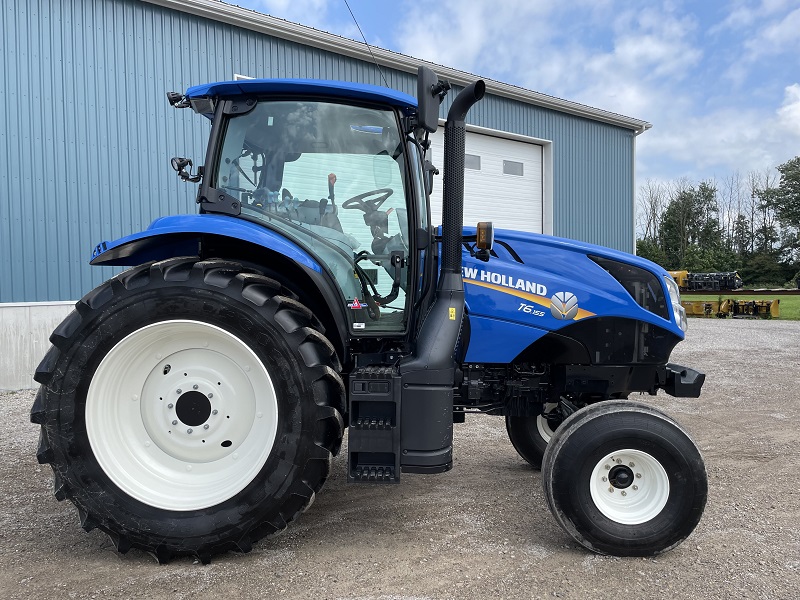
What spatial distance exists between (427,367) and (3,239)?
6.76 meters

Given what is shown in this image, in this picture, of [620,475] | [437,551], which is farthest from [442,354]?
[620,475]

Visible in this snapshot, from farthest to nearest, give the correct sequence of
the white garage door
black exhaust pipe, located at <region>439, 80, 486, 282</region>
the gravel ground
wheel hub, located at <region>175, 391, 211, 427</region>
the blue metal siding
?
the white garage door
the blue metal siding
black exhaust pipe, located at <region>439, 80, 486, 282</region>
wheel hub, located at <region>175, 391, 211, 427</region>
the gravel ground

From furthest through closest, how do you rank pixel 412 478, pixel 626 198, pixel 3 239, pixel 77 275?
pixel 626 198 < pixel 77 275 < pixel 3 239 < pixel 412 478

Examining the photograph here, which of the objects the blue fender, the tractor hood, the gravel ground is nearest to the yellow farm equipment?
the gravel ground

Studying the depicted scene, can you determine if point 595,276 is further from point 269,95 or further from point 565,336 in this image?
point 269,95

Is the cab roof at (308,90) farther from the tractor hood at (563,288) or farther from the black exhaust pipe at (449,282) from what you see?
the tractor hood at (563,288)

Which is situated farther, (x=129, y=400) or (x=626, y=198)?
(x=626, y=198)

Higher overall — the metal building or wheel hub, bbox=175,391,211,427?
the metal building

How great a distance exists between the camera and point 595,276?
3611mm

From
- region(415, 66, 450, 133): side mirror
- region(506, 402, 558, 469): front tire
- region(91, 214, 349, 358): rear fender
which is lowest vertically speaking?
region(506, 402, 558, 469): front tire

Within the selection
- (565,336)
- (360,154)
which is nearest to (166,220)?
(360,154)

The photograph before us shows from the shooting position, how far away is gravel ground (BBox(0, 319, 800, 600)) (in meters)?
2.76

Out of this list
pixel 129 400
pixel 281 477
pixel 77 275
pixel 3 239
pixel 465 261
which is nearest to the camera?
pixel 281 477

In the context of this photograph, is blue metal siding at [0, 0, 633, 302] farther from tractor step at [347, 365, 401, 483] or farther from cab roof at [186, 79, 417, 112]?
tractor step at [347, 365, 401, 483]
